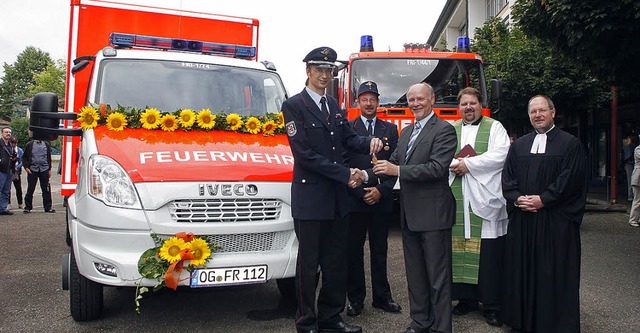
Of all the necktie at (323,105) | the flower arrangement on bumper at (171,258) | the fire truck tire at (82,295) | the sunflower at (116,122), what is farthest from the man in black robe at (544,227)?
the fire truck tire at (82,295)

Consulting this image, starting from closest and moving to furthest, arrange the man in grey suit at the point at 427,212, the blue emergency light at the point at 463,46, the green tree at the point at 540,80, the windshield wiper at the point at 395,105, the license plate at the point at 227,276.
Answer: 1. the license plate at the point at 227,276
2. the man in grey suit at the point at 427,212
3. the windshield wiper at the point at 395,105
4. the blue emergency light at the point at 463,46
5. the green tree at the point at 540,80

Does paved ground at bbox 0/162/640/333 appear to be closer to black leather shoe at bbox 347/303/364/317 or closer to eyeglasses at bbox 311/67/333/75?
black leather shoe at bbox 347/303/364/317

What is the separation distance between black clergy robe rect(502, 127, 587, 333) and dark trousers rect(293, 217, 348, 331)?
4.46 feet

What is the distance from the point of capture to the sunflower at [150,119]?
436 cm

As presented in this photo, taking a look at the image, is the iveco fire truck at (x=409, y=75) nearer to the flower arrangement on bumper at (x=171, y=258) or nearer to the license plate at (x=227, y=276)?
the license plate at (x=227, y=276)

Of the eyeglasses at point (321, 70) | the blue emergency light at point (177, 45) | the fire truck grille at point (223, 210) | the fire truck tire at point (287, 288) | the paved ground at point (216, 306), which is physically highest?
the blue emergency light at point (177, 45)

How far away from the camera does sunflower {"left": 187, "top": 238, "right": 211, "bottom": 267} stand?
3590 mm

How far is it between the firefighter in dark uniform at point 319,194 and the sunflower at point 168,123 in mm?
1070

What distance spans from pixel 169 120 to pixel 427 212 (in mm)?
2242

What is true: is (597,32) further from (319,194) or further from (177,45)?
(177,45)

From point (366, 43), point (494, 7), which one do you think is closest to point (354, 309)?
point (366, 43)

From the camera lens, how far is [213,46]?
6.04 metres

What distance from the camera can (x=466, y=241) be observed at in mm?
4516

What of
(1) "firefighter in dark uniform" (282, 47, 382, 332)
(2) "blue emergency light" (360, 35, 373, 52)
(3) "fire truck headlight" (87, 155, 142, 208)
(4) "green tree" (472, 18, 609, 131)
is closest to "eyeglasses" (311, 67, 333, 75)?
(1) "firefighter in dark uniform" (282, 47, 382, 332)
